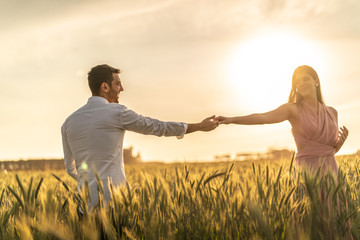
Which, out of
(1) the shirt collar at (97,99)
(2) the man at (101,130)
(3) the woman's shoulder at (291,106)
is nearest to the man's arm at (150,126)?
(2) the man at (101,130)

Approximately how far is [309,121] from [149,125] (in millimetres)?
1820

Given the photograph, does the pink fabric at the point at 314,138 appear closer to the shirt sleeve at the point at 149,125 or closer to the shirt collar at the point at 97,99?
the shirt sleeve at the point at 149,125

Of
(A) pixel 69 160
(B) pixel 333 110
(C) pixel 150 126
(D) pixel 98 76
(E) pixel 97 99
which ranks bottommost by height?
(A) pixel 69 160

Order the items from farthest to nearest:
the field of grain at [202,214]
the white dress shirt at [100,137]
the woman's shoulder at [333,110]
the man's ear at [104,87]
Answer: the woman's shoulder at [333,110]
the man's ear at [104,87]
the white dress shirt at [100,137]
the field of grain at [202,214]

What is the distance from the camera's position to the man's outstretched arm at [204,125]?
158 inches

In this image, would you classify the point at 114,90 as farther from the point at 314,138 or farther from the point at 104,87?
the point at 314,138

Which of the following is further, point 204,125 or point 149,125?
point 204,125

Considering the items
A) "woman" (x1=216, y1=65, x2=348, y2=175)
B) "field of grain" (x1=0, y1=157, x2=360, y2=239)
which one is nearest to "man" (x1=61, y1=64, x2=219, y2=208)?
"field of grain" (x1=0, y1=157, x2=360, y2=239)

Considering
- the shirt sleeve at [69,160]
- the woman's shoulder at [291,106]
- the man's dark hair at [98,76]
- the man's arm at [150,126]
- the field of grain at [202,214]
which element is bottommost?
the field of grain at [202,214]

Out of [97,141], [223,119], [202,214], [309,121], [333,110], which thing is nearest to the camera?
[202,214]

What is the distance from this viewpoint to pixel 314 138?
4.02 m

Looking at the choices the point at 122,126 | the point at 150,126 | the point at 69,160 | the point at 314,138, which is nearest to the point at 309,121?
the point at 314,138

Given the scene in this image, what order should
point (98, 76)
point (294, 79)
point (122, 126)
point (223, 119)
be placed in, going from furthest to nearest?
point (223, 119) < point (294, 79) < point (98, 76) < point (122, 126)

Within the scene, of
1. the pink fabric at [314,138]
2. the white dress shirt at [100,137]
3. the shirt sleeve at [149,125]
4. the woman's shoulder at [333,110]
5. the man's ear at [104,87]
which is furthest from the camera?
the woman's shoulder at [333,110]
